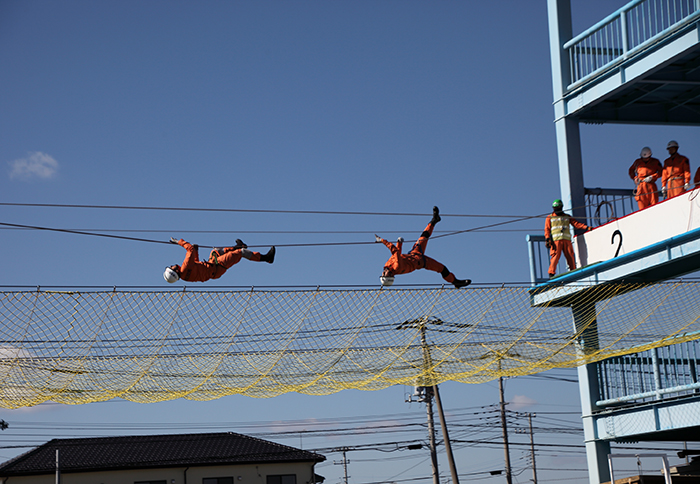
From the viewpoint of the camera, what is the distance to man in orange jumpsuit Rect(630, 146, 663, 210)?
575 inches

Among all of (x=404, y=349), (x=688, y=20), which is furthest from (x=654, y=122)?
(x=404, y=349)

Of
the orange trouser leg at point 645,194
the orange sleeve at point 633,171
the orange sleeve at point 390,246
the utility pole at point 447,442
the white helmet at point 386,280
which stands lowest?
the utility pole at point 447,442

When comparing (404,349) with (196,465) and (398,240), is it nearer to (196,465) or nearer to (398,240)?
(398,240)

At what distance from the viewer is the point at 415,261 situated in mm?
13453

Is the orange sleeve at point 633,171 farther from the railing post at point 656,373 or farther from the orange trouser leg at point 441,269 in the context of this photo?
the orange trouser leg at point 441,269

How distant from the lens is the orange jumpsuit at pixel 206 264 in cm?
1253

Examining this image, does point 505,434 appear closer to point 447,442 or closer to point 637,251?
point 447,442

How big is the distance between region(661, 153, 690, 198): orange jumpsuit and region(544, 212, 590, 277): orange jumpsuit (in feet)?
5.30

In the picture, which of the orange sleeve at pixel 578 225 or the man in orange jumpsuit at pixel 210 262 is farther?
the orange sleeve at pixel 578 225

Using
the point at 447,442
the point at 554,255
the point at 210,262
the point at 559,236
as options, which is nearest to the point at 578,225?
the point at 559,236

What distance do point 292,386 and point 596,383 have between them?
693 cm

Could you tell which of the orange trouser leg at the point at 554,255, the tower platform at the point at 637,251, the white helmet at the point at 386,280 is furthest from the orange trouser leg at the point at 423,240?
the orange trouser leg at the point at 554,255

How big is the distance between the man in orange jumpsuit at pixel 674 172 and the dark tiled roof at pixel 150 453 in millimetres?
22025

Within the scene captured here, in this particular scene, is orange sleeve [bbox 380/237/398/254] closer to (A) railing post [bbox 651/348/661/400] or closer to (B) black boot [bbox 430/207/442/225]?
(B) black boot [bbox 430/207/442/225]
